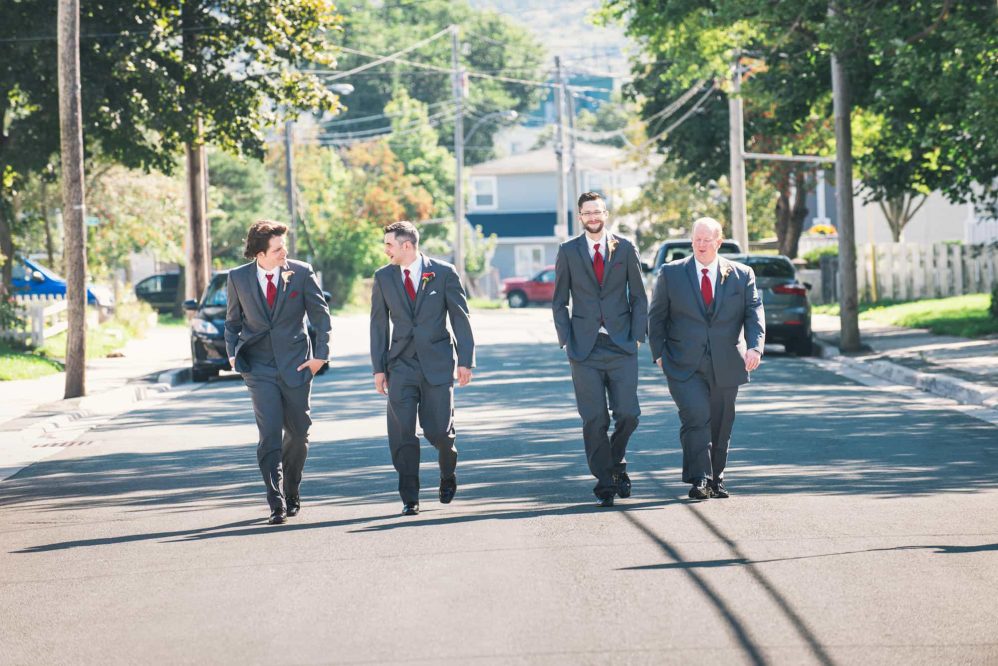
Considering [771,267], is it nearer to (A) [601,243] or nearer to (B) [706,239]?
(B) [706,239]

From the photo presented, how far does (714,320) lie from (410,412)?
6.67 ft

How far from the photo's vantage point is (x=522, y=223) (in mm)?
79562

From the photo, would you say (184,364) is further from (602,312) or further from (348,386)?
(602,312)

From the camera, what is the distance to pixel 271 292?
32.3 ft

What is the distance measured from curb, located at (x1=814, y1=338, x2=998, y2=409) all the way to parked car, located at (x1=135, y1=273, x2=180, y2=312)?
111 ft

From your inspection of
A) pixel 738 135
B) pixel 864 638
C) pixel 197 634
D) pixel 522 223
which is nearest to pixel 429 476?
pixel 197 634

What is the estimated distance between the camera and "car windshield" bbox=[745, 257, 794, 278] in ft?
85.9

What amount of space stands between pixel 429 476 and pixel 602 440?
2.33 m

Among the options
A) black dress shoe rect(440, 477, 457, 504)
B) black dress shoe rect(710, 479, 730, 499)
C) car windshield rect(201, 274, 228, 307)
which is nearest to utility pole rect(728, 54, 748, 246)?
car windshield rect(201, 274, 228, 307)

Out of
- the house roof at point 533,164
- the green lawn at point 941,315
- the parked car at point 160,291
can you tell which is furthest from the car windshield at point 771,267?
the house roof at point 533,164

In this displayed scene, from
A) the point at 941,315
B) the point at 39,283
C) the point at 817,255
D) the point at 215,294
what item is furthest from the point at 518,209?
the point at 215,294

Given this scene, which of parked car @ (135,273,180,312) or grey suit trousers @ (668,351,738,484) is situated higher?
parked car @ (135,273,180,312)

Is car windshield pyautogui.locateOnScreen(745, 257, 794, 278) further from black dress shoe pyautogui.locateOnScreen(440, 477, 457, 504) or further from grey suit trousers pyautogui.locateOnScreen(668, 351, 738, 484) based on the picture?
black dress shoe pyautogui.locateOnScreen(440, 477, 457, 504)

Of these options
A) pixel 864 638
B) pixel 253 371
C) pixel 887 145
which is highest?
pixel 887 145
